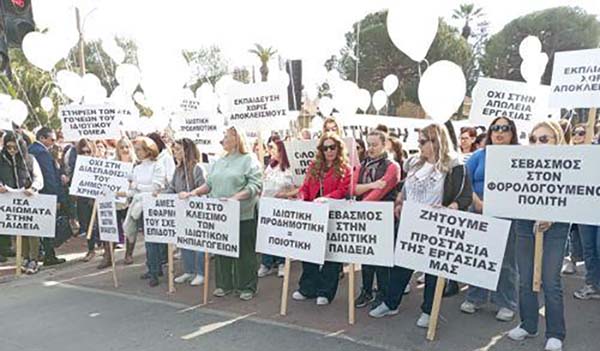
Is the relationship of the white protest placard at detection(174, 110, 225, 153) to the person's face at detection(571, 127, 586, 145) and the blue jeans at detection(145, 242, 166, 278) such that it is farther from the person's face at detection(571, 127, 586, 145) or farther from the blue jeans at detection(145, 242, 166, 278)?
the person's face at detection(571, 127, 586, 145)

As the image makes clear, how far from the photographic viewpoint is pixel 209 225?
5.78 meters

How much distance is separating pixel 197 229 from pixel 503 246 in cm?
307

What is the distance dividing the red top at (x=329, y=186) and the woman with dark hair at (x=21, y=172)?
3888 millimetres

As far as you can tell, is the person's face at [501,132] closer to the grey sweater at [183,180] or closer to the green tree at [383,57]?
the grey sweater at [183,180]

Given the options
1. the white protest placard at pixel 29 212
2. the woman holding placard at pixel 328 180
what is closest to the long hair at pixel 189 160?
the woman holding placard at pixel 328 180

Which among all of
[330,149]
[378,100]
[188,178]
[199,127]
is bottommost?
[188,178]

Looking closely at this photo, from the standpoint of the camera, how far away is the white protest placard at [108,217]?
6.67 m

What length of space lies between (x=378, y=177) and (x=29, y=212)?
450 centimetres

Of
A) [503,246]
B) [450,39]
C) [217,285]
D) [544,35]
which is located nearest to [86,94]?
[217,285]

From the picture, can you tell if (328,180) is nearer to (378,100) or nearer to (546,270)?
(546,270)

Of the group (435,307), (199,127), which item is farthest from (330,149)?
(199,127)

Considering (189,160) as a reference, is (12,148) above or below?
above

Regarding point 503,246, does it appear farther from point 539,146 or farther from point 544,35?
point 544,35

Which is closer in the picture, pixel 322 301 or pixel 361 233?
pixel 361 233
